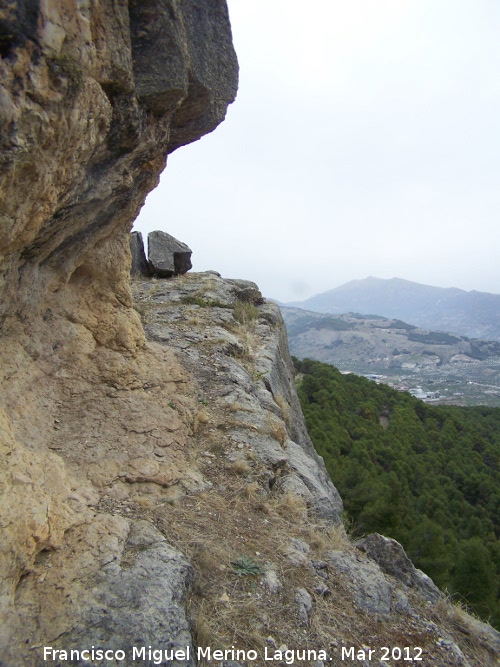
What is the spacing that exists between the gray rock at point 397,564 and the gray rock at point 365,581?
0.40 m

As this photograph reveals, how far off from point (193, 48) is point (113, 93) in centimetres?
147

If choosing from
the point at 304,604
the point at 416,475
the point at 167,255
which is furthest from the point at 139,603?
the point at 416,475

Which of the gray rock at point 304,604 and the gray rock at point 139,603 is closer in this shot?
the gray rock at point 139,603

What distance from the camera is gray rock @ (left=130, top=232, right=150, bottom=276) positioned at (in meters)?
15.9

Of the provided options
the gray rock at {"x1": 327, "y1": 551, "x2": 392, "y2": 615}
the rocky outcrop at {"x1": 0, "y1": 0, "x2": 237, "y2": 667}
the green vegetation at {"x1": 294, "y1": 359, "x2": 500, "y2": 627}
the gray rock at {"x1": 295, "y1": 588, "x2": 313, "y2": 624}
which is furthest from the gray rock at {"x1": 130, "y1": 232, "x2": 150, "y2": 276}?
the gray rock at {"x1": 295, "y1": 588, "x2": 313, "y2": 624}

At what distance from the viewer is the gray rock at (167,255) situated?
15.9 m

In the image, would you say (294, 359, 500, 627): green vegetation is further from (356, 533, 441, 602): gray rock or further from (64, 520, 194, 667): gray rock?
(64, 520, 194, 667): gray rock

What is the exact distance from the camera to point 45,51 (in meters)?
2.85

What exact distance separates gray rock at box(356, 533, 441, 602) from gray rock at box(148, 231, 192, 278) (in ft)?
39.9

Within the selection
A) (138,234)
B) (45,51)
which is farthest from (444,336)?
(45,51)

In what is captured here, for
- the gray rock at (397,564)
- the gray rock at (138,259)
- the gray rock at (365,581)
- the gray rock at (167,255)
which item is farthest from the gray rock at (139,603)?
the gray rock at (138,259)

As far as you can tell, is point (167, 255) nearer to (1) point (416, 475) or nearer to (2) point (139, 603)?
(2) point (139, 603)

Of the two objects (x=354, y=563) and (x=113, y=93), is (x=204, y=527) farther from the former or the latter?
(x=113, y=93)

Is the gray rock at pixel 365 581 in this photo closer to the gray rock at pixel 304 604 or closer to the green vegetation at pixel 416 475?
the gray rock at pixel 304 604
